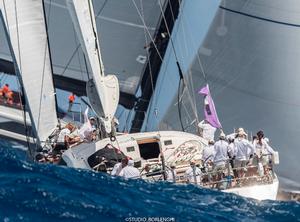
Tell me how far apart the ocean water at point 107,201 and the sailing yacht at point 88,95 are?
3.67ft

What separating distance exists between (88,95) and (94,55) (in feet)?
2.86

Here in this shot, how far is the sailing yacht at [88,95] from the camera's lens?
18.0 metres

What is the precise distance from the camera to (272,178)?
1727 centimetres

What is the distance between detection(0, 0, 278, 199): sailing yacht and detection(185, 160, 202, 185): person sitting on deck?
55 centimetres

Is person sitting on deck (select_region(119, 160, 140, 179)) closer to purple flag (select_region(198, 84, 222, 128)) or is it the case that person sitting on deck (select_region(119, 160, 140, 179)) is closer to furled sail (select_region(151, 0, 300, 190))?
purple flag (select_region(198, 84, 222, 128))

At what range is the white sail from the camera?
17.6 metres

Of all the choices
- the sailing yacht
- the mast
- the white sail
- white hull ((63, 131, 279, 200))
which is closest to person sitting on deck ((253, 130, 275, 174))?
white hull ((63, 131, 279, 200))

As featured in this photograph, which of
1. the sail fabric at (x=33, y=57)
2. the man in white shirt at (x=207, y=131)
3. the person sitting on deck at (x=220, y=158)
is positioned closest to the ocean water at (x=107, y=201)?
the person sitting on deck at (x=220, y=158)

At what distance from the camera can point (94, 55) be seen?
18.1 metres

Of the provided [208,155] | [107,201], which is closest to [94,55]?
[208,155]

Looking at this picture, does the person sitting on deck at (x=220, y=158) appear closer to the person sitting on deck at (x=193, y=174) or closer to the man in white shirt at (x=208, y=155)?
the man in white shirt at (x=208, y=155)

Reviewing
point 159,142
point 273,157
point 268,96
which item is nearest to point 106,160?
point 159,142

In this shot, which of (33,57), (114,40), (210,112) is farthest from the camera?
(114,40)

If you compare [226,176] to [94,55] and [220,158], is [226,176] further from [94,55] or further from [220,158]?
[94,55]
